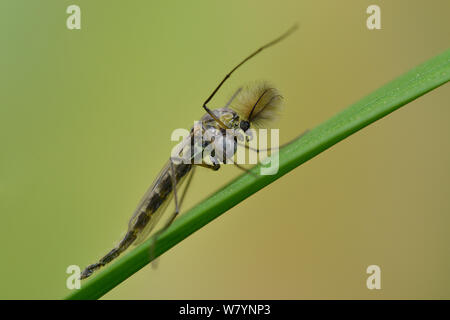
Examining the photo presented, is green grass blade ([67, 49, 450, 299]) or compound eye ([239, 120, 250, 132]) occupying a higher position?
compound eye ([239, 120, 250, 132])

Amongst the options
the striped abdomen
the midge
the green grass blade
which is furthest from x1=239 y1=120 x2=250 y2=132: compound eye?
the green grass blade

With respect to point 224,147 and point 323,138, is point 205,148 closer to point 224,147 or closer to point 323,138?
point 224,147

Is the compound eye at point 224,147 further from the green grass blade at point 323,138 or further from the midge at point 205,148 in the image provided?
the green grass blade at point 323,138

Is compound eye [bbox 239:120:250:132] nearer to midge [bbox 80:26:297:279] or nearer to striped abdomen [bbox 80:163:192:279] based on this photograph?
midge [bbox 80:26:297:279]

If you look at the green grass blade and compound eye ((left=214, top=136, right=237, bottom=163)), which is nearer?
the green grass blade

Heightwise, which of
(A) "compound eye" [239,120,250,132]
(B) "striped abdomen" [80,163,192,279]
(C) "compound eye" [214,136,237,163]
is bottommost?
(B) "striped abdomen" [80,163,192,279]

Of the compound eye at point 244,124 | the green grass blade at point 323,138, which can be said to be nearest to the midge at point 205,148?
the compound eye at point 244,124

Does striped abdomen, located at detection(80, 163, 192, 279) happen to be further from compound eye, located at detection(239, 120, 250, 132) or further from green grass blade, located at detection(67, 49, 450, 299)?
green grass blade, located at detection(67, 49, 450, 299)

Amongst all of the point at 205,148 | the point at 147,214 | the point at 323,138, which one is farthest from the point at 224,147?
the point at 323,138
